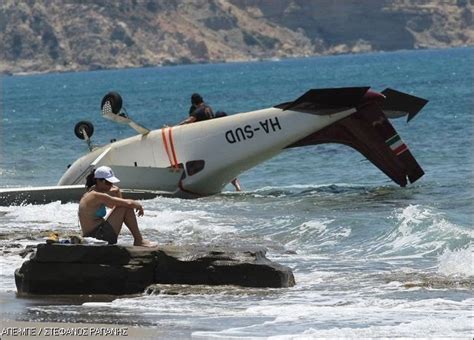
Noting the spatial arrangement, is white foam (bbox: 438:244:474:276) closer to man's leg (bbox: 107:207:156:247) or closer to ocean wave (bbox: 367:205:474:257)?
ocean wave (bbox: 367:205:474:257)

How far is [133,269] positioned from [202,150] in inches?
375

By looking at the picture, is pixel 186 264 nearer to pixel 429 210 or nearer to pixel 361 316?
pixel 361 316

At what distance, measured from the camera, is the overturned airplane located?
23.0 metres

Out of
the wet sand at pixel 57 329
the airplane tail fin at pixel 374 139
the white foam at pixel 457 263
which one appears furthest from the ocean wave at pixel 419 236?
the wet sand at pixel 57 329

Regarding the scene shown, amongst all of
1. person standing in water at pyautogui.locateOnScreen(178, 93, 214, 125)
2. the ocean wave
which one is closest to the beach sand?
the ocean wave

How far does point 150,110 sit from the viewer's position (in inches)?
3009

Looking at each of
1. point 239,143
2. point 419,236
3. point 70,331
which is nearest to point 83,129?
point 239,143

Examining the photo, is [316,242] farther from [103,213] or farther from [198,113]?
[198,113]

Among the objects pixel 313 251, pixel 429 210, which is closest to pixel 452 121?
pixel 429 210

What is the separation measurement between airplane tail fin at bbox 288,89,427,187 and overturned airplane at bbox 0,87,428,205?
0.05 feet

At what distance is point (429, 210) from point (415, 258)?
410cm

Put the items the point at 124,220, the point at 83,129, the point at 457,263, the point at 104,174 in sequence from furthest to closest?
the point at 83,129 < the point at 457,263 < the point at 124,220 < the point at 104,174

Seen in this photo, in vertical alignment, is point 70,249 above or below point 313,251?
above

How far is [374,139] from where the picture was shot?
76.7 ft
